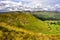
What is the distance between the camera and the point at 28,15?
393 cm

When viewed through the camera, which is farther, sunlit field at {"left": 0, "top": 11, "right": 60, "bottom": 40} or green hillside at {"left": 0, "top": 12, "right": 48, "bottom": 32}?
green hillside at {"left": 0, "top": 12, "right": 48, "bottom": 32}

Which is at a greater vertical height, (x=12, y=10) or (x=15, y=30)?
(x=12, y=10)

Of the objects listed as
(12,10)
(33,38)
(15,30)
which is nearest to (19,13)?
(12,10)

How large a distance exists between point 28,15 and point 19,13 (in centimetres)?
24

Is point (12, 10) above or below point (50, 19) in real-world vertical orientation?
above

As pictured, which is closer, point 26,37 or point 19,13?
point 26,37

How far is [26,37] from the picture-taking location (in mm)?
3650

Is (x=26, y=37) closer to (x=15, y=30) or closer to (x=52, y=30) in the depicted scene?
(x=15, y=30)

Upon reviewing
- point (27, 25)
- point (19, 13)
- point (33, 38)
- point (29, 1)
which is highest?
point (29, 1)

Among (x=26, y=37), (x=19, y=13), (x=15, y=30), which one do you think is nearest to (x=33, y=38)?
(x=26, y=37)

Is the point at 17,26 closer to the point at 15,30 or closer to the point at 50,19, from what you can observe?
the point at 15,30

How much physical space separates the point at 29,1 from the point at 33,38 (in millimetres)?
1001

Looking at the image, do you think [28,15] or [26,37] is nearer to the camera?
[26,37]

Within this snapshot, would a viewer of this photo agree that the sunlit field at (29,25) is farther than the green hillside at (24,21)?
No
